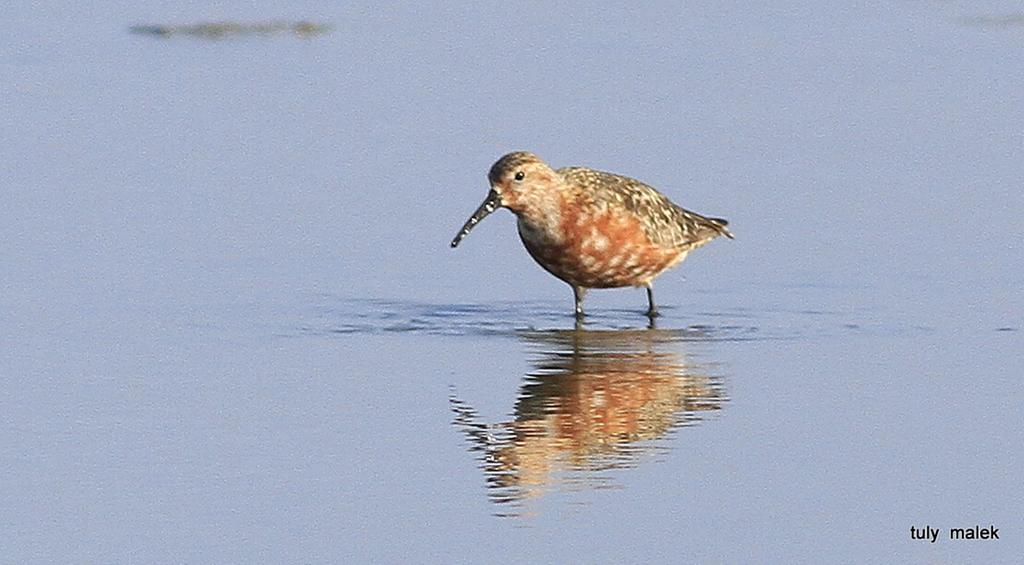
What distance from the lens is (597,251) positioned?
14.4 m

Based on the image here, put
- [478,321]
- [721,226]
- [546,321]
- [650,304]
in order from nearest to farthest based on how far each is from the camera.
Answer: [478,321]
[546,321]
[650,304]
[721,226]

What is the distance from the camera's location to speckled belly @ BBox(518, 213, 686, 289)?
1429cm

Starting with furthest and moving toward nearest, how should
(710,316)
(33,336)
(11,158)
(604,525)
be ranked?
1. (11,158)
2. (710,316)
3. (33,336)
4. (604,525)

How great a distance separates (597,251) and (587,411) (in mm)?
3134

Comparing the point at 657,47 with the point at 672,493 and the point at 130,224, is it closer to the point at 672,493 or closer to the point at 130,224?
the point at 130,224

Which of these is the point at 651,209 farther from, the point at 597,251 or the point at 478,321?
the point at 478,321

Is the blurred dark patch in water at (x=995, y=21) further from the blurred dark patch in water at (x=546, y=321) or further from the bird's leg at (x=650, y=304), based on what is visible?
the blurred dark patch in water at (x=546, y=321)

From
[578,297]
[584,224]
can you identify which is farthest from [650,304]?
[584,224]

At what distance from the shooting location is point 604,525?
920cm

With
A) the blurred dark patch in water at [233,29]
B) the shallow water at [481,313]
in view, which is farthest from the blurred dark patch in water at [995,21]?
the blurred dark patch in water at [233,29]

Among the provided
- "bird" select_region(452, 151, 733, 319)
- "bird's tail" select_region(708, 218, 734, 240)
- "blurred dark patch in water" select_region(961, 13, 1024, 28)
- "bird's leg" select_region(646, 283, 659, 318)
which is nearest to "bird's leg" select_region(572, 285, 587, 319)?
"bird" select_region(452, 151, 733, 319)

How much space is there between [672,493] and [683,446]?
0.87 m

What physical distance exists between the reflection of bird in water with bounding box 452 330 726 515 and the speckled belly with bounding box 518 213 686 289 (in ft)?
2.44

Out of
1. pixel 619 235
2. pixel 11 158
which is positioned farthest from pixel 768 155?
pixel 11 158
